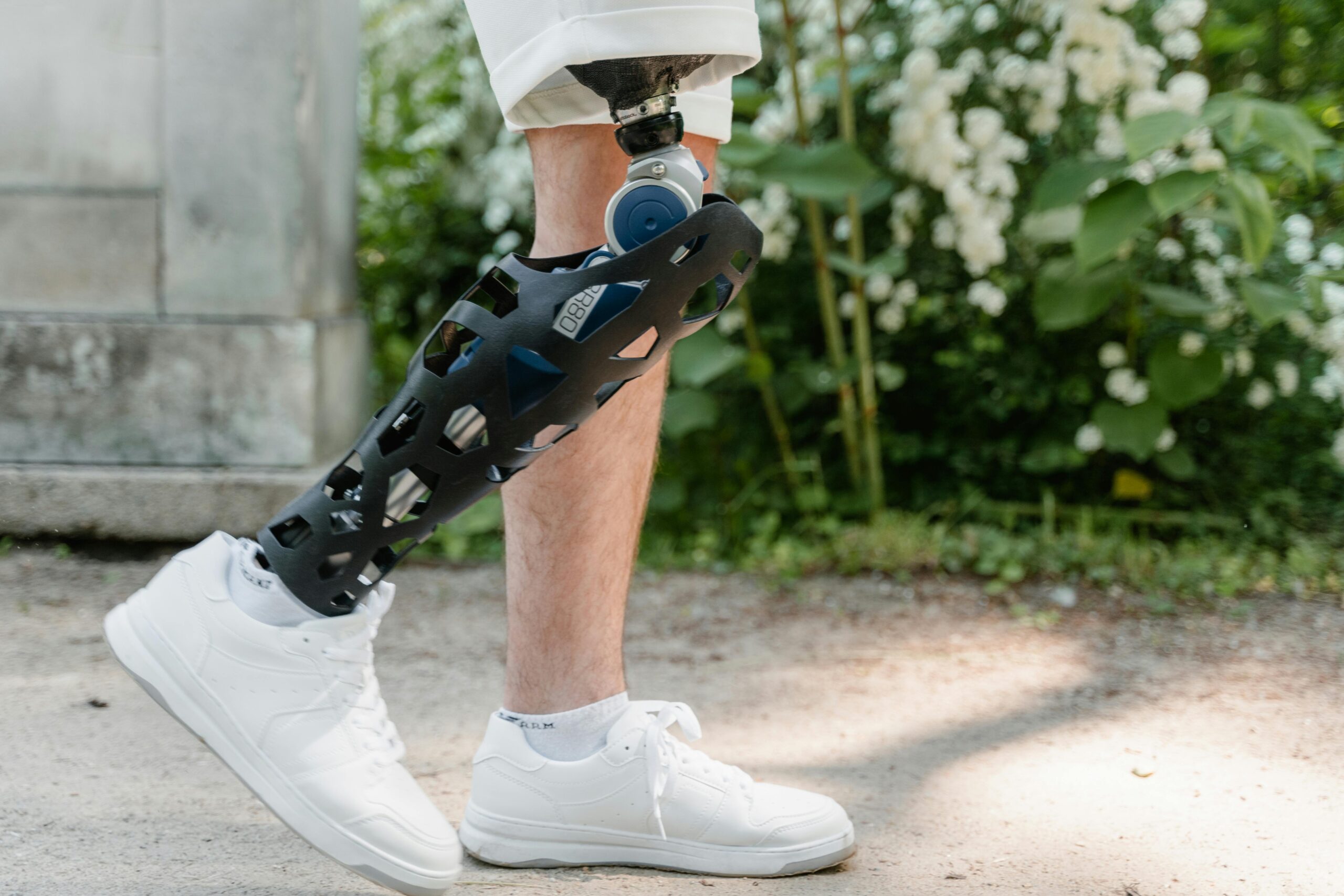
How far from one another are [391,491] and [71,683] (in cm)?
102

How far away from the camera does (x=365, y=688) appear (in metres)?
0.99

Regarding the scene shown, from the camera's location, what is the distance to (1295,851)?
1118 millimetres

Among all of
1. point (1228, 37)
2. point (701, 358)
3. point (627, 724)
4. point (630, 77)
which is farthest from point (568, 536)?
point (1228, 37)

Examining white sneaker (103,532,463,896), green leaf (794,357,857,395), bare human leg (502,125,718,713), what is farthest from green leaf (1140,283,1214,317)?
white sneaker (103,532,463,896)

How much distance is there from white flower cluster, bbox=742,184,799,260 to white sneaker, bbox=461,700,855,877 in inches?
63.3

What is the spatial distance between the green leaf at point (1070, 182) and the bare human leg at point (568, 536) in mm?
1228

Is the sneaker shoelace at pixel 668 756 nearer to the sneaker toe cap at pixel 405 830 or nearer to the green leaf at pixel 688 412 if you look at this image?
the sneaker toe cap at pixel 405 830

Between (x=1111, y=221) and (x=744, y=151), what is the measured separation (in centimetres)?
71

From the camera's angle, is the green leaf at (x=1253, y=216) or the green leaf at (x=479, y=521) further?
the green leaf at (x=479, y=521)

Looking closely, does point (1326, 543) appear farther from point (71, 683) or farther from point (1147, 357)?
point (71, 683)

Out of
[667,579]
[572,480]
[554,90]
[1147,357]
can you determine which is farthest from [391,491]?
[1147,357]

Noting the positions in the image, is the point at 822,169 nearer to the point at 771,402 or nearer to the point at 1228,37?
the point at 771,402

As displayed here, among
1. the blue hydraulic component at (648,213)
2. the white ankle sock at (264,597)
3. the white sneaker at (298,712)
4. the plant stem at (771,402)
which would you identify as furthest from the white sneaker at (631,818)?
the plant stem at (771,402)

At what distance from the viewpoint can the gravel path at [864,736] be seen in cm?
107
